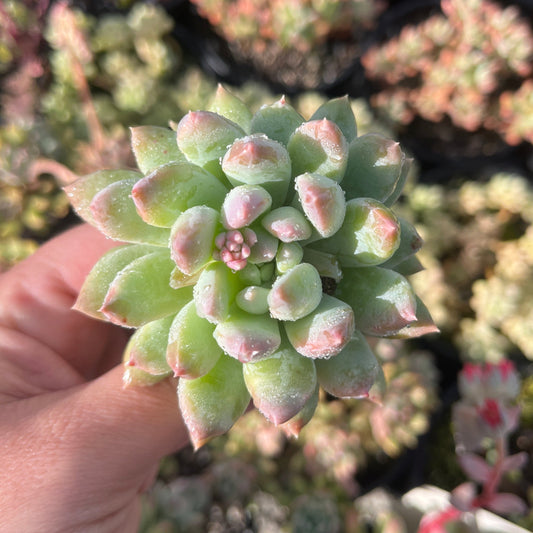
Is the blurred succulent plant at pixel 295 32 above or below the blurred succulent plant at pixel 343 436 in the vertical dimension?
above

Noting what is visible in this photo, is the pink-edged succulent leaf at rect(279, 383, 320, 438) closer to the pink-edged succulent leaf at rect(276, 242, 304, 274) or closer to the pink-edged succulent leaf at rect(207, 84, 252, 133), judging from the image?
the pink-edged succulent leaf at rect(276, 242, 304, 274)

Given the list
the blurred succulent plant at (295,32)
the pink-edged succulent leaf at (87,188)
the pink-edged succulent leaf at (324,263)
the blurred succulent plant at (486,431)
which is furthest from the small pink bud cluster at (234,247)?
the blurred succulent plant at (295,32)

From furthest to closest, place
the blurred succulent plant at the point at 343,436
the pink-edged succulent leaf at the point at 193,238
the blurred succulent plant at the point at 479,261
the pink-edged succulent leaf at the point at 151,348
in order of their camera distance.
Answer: the blurred succulent plant at the point at 479,261 < the blurred succulent plant at the point at 343,436 < the pink-edged succulent leaf at the point at 151,348 < the pink-edged succulent leaf at the point at 193,238

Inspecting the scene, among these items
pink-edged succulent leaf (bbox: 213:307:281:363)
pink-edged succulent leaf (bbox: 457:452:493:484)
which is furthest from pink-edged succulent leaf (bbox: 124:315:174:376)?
pink-edged succulent leaf (bbox: 457:452:493:484)

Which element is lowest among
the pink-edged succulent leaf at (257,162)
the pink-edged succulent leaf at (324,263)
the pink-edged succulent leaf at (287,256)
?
the pink-edged succulent leaf at (324,263)

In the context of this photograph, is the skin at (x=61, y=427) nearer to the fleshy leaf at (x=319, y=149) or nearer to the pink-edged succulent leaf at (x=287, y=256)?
the pink-edged succulent leaf at (x=287, y=256)

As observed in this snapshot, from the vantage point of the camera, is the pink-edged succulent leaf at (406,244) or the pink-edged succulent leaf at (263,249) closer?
the pink-edged succulent leaf at (263,249)
